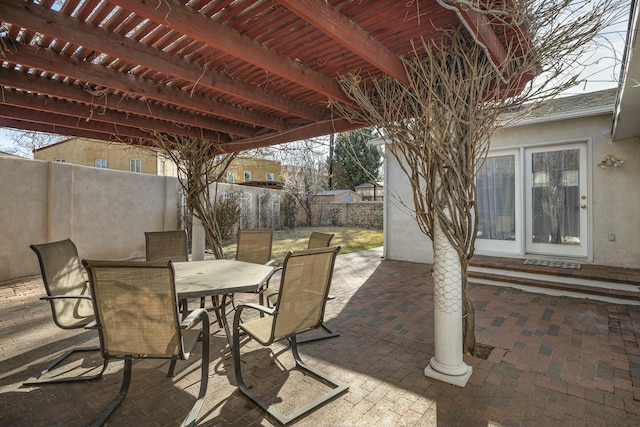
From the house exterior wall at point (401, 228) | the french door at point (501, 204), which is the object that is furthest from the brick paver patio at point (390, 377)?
the house exterior wall at point (401, 228)

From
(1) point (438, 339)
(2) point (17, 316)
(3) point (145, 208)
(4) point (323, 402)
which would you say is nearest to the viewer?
(4) point (323, 402)

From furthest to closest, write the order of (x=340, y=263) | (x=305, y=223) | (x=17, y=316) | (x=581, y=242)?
(x=305, y=223) < (x=340, y=263) < (x=581, y=242) < (x=17, y=316)

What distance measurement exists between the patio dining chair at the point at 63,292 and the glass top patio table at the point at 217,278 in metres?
0.80

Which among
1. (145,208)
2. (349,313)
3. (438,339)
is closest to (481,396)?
(438,339)

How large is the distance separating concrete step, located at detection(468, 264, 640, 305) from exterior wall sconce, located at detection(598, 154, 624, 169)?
2.13 metres

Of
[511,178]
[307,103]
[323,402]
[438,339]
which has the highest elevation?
[307,103]

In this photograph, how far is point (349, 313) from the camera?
4.42 meters

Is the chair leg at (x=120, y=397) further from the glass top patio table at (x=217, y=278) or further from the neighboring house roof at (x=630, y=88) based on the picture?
the neighboring house roof at (x=630, y=88)

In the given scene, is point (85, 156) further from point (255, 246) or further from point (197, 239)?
point (255, 246)

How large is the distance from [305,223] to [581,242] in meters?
13.9

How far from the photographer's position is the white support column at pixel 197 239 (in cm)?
639

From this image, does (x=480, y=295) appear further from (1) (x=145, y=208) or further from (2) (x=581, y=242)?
(1) (x=145, y=208)

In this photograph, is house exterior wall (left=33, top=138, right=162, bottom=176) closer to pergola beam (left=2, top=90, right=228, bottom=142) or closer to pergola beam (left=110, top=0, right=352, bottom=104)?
pergola beam (left=2, top=90, right=228, bottom=142)

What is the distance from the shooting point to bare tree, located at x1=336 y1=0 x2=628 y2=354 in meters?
2.44
